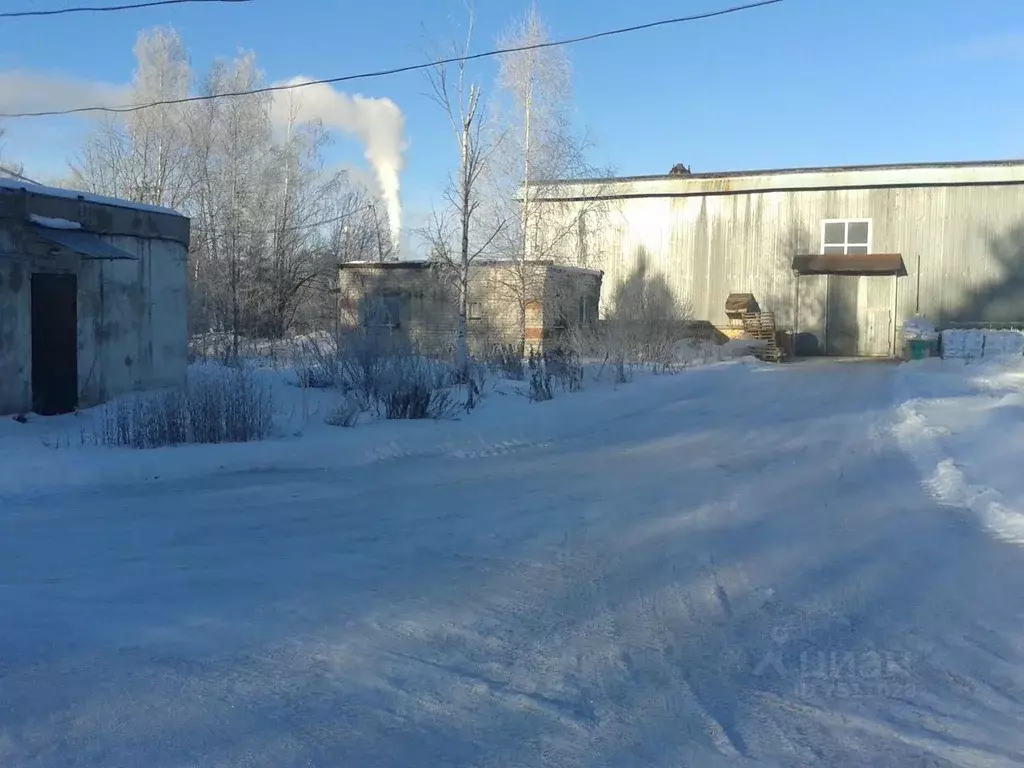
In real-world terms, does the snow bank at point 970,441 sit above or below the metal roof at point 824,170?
below

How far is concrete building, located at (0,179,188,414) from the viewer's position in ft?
43.4

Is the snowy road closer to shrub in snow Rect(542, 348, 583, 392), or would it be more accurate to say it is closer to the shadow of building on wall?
shrub in snow Rect(542, 348, 583, 392)

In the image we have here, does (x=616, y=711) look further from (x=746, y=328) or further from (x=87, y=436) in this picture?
(x=746, y=328)

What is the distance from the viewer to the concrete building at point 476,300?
26.5m

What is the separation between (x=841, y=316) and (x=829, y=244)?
2.59 meters

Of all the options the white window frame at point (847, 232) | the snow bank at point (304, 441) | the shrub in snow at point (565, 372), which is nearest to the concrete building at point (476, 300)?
the shrub in snow at point (565, 372)

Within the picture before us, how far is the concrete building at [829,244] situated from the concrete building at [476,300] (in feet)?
11.5

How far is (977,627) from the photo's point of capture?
5535 millimetres

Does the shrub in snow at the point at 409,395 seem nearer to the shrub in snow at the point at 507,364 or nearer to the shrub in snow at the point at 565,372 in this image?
the shrub in snow at the point at 565,372

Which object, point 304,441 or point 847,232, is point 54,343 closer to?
point 304,441

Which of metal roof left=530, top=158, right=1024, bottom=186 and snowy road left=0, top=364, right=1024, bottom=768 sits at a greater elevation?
metal roof left=530, top=158, right=1024, bottom=186

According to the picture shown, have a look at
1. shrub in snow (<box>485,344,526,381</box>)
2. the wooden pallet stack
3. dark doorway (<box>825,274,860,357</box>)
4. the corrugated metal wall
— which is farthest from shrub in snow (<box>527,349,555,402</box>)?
dark doorway (<box>825,274,860,357</box>)

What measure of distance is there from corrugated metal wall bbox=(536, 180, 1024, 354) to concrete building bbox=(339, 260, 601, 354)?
317cm

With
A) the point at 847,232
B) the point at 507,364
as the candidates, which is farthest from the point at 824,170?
the point at 507,364
